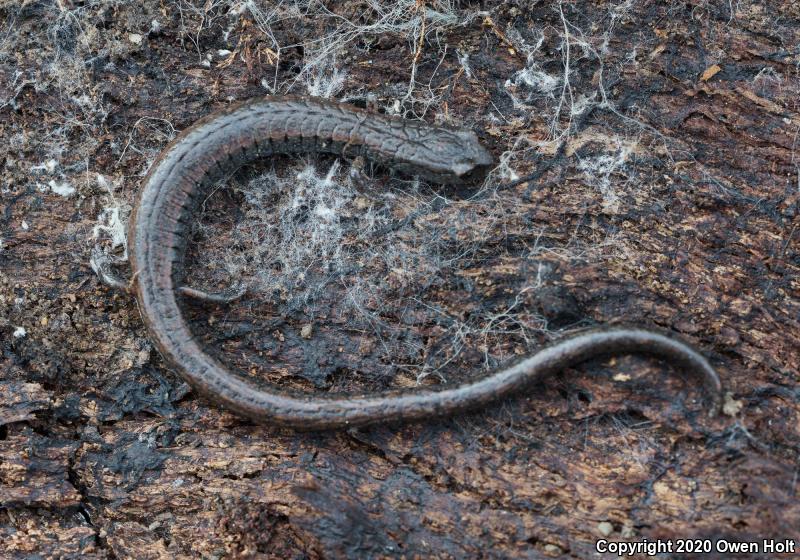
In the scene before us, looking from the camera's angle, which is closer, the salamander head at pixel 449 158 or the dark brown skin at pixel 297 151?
the dark brown skin at pixel 297 151

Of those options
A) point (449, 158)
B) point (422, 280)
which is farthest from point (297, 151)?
point (422, 280)

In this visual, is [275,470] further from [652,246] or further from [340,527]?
[652,246]

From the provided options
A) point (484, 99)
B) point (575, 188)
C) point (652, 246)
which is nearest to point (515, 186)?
point (575, 188)

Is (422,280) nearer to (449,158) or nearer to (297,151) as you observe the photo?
(449,158)

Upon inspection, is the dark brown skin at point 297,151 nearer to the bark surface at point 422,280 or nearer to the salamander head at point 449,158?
the salamander head at point 449,158

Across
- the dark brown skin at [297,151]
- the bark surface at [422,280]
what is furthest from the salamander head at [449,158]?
the bark surface at [422,280]

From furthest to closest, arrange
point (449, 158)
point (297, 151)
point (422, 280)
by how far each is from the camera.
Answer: point (297, 151) < point (449, 158) < point (422, 280)

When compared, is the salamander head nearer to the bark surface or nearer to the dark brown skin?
the dark brown skin

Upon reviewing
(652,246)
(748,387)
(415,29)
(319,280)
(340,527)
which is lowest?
(340,527)
